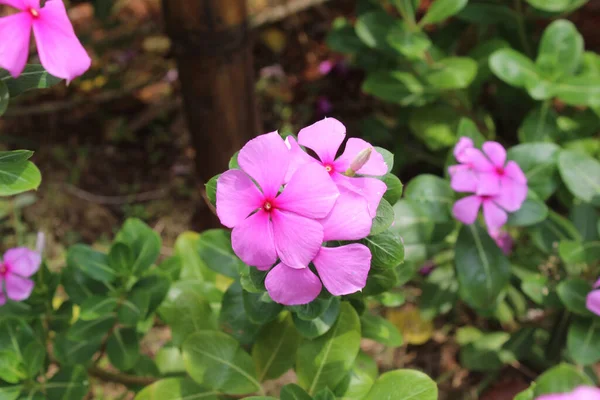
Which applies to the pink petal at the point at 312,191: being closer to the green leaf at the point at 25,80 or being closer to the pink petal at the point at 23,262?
the green leaf at the point at 25,80

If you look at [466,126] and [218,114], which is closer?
[466,126]

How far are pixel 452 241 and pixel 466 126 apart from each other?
32 cm

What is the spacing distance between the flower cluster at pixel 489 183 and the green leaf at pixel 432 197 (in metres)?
0.08

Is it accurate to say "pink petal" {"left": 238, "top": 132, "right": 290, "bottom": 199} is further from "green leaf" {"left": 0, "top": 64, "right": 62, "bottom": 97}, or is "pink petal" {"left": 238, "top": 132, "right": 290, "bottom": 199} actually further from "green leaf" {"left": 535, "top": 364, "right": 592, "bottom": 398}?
"green leaf" {"left": 535, "top": 364, "right": 592, "bottom": 398}

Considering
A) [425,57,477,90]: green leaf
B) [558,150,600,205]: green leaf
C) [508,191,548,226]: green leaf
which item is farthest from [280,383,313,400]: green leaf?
[425,57,477,90]: green leaf

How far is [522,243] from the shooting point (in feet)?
5.98

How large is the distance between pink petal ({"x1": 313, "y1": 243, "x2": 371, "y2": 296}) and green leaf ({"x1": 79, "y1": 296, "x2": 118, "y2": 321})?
21.2 inches

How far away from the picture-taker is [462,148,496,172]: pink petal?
1.17 metres

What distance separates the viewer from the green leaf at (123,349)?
1188 millimetres

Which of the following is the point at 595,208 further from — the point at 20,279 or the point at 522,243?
the point at 20,279

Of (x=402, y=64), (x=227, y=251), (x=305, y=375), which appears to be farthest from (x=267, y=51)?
(x=305, y=375)

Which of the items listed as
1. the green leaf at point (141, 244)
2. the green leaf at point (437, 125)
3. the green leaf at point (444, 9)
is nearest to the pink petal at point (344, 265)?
the green leaf at point (141, 244)

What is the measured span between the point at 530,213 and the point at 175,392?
0.77m

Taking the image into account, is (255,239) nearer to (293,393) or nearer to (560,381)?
(293,393)
